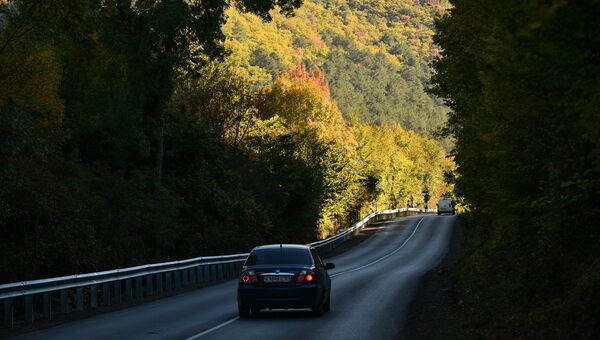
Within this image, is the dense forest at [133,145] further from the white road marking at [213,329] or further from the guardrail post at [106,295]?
the white road marking at [213,329]

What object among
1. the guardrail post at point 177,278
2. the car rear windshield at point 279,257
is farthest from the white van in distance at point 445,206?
the car rear windshield at point 279,257

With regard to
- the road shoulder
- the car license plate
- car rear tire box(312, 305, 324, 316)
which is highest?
the car license plate

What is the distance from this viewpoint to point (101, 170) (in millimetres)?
36719

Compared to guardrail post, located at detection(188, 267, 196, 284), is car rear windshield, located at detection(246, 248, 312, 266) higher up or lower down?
higher up

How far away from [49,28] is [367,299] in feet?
36.5

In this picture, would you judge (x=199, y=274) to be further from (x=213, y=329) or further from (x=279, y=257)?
(x=213, y=329)

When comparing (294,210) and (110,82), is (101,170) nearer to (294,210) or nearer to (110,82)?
(110,82)

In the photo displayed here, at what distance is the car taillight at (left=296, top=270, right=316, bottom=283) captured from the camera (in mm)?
18781

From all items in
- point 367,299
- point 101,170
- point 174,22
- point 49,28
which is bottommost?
point 367,299

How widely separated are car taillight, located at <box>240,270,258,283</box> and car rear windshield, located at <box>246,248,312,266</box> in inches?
13.3

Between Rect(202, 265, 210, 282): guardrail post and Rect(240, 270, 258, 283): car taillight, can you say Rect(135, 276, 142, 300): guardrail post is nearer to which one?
Rect(240, 270, 258, 283): car taillight

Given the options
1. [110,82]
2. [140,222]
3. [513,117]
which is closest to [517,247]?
[513,117]

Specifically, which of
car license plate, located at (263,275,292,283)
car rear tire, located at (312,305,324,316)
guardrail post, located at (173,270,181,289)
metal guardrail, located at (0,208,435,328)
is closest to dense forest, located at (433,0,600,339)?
car rear tire, located at (312,305,324,316)

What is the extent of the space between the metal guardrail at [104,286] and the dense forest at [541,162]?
879cm
